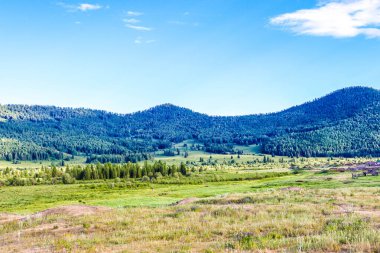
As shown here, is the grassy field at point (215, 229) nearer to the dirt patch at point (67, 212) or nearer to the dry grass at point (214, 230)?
the dry grass at point (214, 230)

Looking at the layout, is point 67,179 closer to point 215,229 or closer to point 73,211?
A: point 73,211

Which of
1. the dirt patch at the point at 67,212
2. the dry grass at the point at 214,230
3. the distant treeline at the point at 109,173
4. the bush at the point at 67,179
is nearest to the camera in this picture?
the dry grass at the point at 214,230

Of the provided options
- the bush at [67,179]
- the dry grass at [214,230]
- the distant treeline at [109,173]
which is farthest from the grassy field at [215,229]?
the distant treeline at [109,173]

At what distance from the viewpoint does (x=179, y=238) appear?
25.3m

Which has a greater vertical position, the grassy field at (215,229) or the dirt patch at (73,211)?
the grassy field at (215,229)

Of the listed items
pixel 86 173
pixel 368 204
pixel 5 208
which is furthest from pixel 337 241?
pixel 86 173

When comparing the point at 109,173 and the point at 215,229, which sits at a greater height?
the point at 215,229

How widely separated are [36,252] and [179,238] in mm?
9011

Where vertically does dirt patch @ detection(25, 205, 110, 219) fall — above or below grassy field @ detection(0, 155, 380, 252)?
below

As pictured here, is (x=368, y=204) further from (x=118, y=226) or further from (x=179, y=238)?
(x=118, y=226)

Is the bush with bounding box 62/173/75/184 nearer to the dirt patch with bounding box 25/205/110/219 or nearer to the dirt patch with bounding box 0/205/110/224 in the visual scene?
the dirt patch with bounding box 0/205/110/224

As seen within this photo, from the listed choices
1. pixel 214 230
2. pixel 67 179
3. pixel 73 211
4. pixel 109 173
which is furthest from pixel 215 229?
pixel 109 173

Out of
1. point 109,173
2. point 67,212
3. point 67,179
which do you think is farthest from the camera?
point 109,173

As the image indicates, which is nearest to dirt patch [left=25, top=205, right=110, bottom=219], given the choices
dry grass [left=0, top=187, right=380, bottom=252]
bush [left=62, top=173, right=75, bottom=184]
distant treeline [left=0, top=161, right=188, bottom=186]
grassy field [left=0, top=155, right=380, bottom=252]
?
grassy field [left=0, top=155, right=380, bottom=252]
